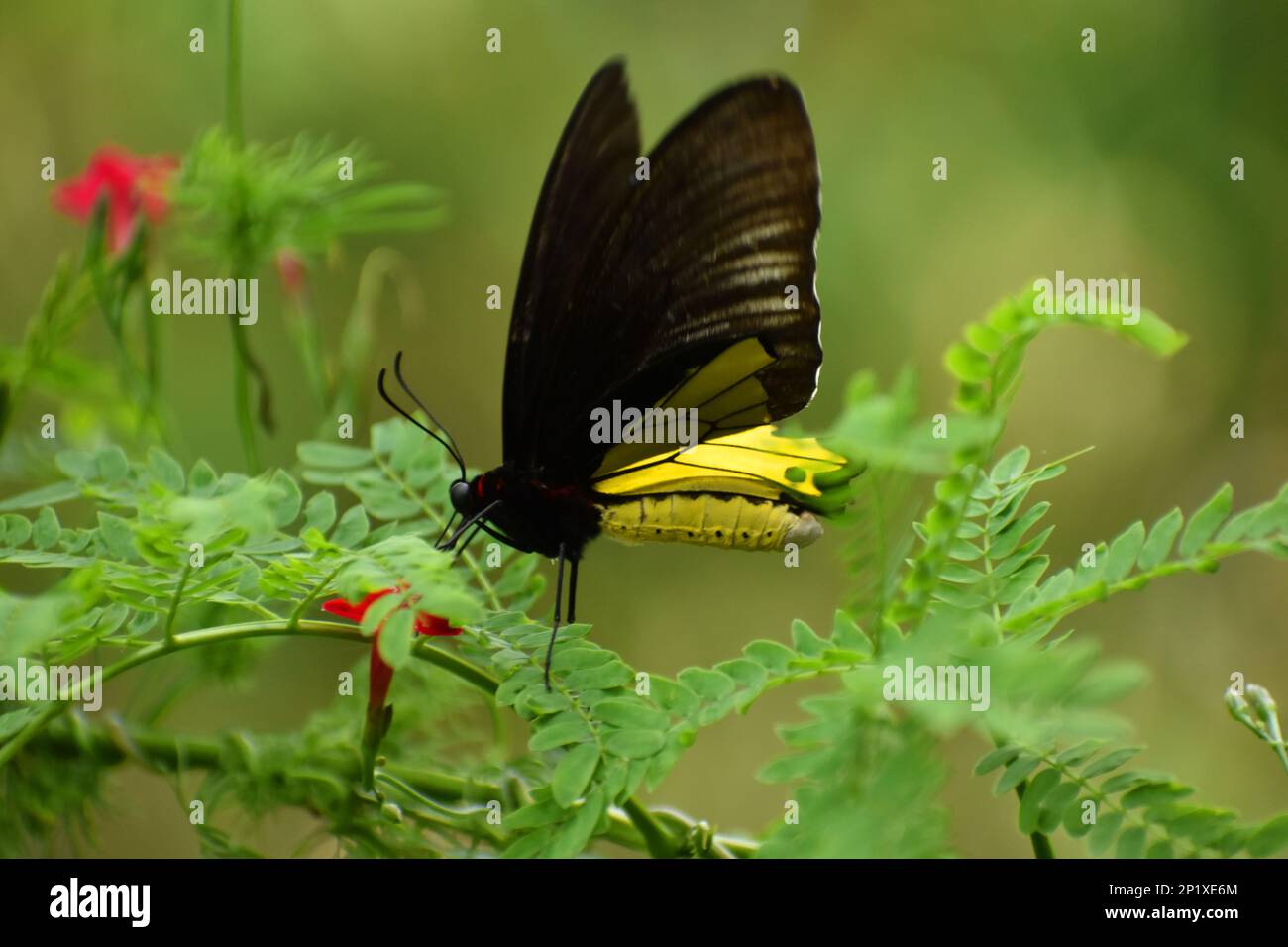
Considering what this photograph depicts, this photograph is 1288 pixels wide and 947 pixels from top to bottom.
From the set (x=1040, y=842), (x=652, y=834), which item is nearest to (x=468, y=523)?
(x=652, y=834)

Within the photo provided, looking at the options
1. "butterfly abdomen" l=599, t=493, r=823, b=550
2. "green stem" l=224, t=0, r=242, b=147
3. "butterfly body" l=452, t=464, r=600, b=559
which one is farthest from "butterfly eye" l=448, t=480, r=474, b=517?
"green stem" l=224, t=0, r=242, b=147

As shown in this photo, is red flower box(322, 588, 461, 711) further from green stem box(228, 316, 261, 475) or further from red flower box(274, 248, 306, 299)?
red flower box(274, 248, 306, 299)

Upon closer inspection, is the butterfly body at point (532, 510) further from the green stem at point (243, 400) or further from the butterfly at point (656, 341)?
the green stem at point (243, 400)

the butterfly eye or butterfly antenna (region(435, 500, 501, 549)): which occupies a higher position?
the butterfly eye

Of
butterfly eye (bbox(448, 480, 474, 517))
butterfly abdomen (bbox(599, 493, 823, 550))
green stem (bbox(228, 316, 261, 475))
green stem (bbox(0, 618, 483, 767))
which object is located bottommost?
green stem (bbox(0, 618, 483, 767))

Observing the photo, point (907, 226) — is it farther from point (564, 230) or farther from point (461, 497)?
point (461, 497)

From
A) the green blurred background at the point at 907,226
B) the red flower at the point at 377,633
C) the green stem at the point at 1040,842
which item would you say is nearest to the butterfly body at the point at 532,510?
the red flower at the point at 377,633

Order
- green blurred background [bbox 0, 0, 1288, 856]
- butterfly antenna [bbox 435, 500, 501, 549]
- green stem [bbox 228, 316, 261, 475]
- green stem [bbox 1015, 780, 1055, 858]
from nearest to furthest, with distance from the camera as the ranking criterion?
green stem [bbox 1015, 780, 1055, 858] → butterfly antenna [bbox 435, 500, 501, 549] → green stem [bbox 228, 316, 261, 475] → green blurred background [bbox 0, 0, 1288, 856]

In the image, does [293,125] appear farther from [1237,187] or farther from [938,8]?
[1237,187]
